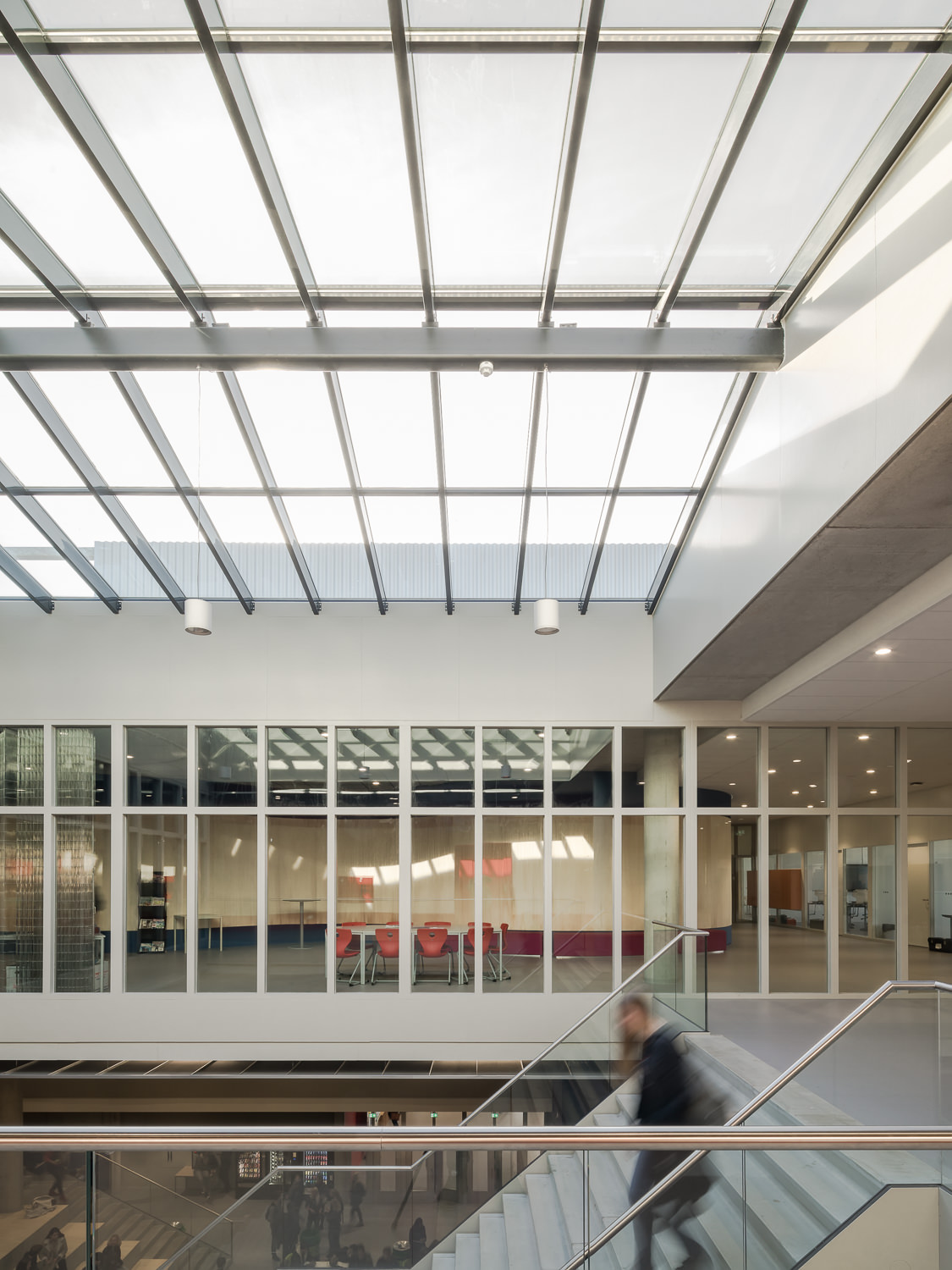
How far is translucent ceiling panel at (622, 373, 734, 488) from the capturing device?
847 cm

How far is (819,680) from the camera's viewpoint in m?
9.25

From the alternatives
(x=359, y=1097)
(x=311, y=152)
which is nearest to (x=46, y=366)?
(x=311, y=152)

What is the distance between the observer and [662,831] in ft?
39.9

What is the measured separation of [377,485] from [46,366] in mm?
3540

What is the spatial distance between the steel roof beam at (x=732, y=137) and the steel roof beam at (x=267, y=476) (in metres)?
3.97

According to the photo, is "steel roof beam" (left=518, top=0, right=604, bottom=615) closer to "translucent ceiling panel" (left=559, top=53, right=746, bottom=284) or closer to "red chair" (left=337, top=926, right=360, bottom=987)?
"translucent ceiling panel" (left=559, top=53, right=746, bottom=284)

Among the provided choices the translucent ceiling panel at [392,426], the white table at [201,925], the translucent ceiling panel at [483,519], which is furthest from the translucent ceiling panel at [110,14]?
the white table at [201,925]

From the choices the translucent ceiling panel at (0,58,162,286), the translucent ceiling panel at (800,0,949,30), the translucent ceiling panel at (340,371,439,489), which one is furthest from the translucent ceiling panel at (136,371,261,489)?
the translucent ceiling panel at (800,0,949,30)

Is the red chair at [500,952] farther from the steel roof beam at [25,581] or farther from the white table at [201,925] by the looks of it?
the steel roof beam at [25,581]

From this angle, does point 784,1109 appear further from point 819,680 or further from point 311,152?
point 311,152

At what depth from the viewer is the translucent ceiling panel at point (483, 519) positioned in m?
10.4

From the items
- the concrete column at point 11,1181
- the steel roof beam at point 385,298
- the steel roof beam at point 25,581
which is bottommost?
the concrete column at point 11,1181

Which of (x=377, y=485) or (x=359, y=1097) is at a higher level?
(x=377, y=485)

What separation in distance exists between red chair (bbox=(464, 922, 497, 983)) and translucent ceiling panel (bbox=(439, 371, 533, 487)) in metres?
5.85
